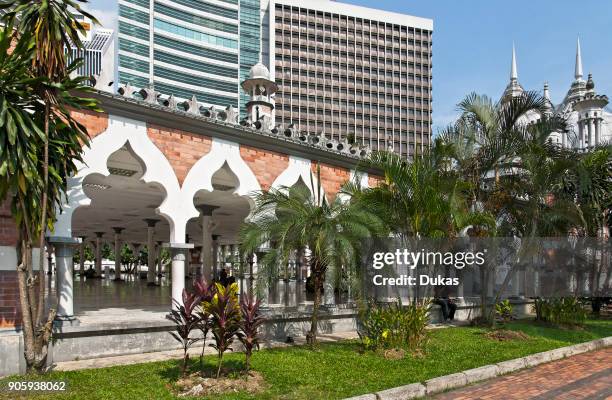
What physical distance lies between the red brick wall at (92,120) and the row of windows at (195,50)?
224 feet

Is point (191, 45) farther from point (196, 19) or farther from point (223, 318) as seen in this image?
point (223, 318)

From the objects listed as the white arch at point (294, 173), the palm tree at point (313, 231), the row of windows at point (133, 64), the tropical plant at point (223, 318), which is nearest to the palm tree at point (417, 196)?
the palm tree at point (313, 231)

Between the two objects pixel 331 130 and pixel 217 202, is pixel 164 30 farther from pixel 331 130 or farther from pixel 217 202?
pixel 217 202

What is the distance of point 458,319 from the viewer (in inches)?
644

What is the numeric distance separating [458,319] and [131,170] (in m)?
10.5

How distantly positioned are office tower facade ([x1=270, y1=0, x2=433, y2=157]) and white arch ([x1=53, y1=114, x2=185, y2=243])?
69.7m

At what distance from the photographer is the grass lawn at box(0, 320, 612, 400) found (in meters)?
7.43

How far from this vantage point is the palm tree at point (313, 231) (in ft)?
32.8

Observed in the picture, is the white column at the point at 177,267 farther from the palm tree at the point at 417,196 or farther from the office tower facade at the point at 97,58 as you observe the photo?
the palm tree at the point at 417,196

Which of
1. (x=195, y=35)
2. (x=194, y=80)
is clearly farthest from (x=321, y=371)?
(x=195, y=35)

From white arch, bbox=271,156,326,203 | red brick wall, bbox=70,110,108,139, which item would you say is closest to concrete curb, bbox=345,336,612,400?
white arch, bbox=271,156,326,203

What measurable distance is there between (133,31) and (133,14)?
2.31 metres

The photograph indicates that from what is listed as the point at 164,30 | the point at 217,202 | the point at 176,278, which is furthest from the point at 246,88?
the point at 164,30

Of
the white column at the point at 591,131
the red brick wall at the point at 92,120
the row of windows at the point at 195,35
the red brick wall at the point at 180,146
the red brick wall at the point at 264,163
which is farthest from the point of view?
the row of windows at the point at 195,35
